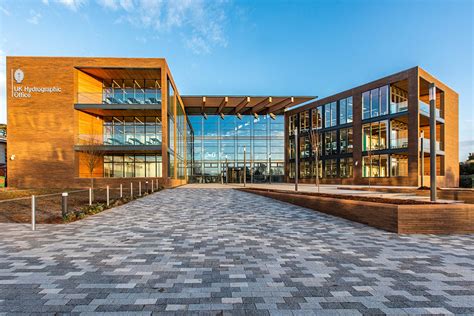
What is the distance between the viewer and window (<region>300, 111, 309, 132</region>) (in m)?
42.5

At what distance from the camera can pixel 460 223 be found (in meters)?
7.13

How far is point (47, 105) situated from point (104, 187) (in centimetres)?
975

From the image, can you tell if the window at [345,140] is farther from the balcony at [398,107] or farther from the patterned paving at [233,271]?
the patterned paving at [233,271]

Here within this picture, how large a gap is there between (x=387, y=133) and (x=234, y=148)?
2386 centimetres

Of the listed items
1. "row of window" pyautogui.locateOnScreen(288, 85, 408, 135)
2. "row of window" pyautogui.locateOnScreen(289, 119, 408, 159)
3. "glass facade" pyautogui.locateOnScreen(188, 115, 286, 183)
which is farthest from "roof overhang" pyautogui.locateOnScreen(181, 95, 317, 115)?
"row of window" pyautogui.locateOnScreen(289, 119, 408, 159)

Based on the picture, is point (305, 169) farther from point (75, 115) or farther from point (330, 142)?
point (75, 115)

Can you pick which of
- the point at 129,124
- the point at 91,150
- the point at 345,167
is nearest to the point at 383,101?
the point at 345,167

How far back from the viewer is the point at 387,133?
30906 mm

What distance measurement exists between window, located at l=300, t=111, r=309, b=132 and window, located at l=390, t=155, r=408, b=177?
48.0ft

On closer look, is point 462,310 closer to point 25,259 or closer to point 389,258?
point 389,258

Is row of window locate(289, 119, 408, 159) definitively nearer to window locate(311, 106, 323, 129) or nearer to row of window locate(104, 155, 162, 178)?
window locate(311, 106, 323, 129)

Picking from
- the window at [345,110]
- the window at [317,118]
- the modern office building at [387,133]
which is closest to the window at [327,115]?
the modern office building at [387,133]

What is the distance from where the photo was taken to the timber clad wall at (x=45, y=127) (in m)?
25.0

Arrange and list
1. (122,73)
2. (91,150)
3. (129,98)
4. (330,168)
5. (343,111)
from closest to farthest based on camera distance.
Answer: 1. (91,150)
2. (129,98)
3. (122,73)
4. (343,111)
5. (330,168)
